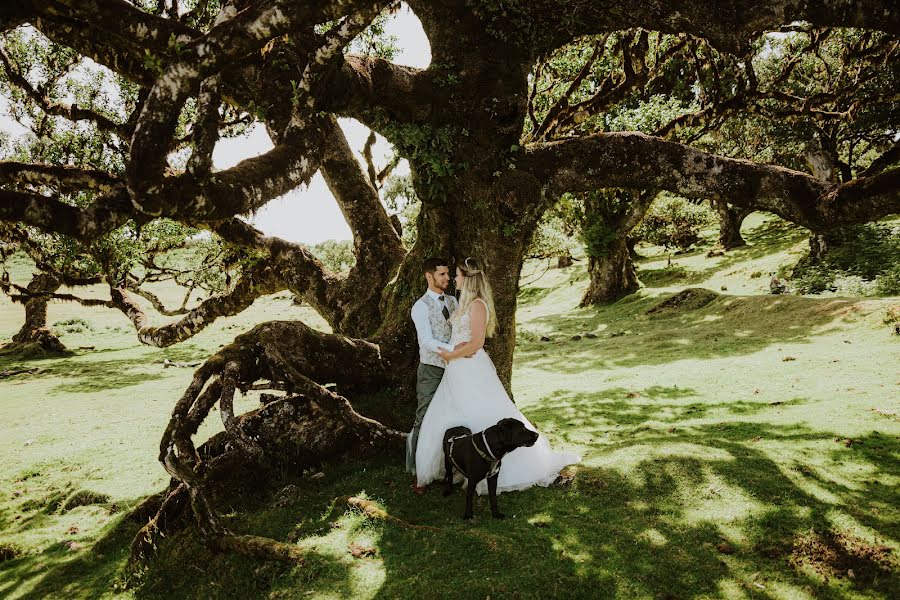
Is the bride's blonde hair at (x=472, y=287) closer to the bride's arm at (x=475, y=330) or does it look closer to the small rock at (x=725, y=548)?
the bride's arm at (x=475, y=330)

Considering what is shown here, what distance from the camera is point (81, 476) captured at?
10.0 meters

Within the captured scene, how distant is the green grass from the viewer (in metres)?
4.90

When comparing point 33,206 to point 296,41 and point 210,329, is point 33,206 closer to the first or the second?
point 296,41

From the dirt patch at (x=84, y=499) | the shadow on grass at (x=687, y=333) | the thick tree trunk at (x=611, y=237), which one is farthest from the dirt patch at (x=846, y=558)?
the thick tree trunk at (x=611, y=237)

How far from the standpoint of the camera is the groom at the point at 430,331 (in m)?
7.19

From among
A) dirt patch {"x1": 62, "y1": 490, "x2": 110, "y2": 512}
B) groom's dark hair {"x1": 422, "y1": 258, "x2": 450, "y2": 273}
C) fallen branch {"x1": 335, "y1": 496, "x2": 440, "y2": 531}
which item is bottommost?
dirt patch {"x1": 62, "y1": 490, "x2": 110, "y2": 512}

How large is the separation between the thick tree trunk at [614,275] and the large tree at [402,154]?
22500 mm

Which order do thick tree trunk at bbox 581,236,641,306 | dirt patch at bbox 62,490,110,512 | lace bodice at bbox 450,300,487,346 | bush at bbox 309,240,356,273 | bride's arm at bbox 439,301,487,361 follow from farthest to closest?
bush at bbox 309,240,356,273 → thick tree trunk at bbox 581,236,641,306 → dirt patch at bbox 62,490,110,512 → lace bodice at bbox 450,300,487,346 → bride's arm at bbox 439,301,487,361

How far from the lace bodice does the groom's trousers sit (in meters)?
0.71

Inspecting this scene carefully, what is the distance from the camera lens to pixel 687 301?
78.5 ft

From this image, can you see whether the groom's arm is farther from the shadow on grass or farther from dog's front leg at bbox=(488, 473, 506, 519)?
the shadow on grass

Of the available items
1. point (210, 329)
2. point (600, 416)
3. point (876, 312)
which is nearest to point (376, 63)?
point (600, 416)

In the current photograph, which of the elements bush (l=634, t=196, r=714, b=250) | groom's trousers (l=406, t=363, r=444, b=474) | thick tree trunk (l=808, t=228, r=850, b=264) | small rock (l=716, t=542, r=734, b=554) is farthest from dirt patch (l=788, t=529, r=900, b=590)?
bush (l=634, t=196, r=714, b=250)

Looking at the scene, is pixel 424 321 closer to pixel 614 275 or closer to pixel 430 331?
pixel 430 331
